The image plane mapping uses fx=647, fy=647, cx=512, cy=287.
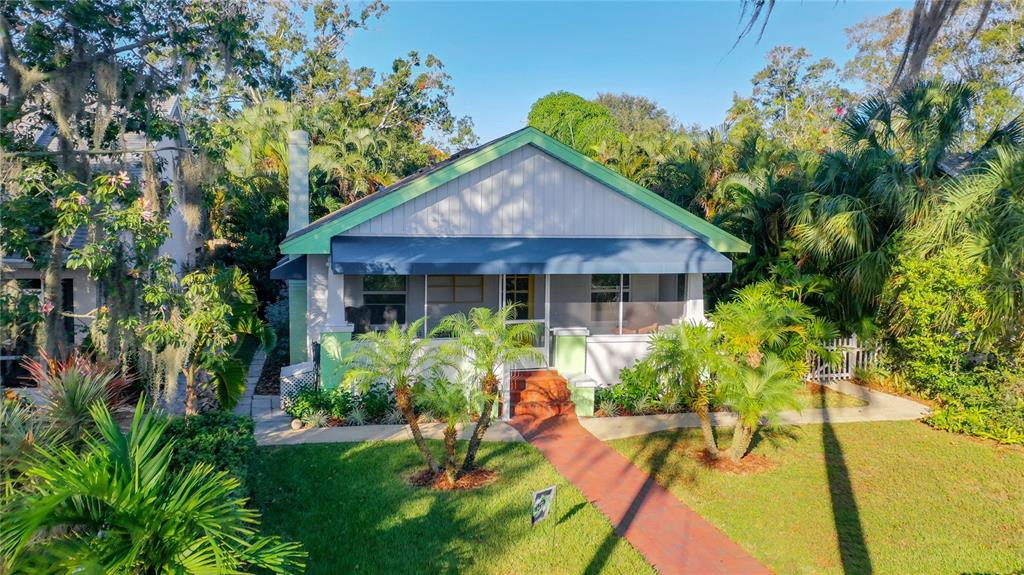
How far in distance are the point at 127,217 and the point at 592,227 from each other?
8371 mm

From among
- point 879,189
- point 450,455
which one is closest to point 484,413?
point 450,455

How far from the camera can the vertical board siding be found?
12.3m

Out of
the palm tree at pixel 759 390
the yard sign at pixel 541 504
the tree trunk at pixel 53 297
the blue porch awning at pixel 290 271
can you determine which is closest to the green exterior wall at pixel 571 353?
the palm tree at pixel 759 390

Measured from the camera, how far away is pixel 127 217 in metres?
7.29

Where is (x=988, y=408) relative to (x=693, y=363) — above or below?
below

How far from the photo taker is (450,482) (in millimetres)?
8242

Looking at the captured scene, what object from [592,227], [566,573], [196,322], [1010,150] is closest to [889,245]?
[1010,150]

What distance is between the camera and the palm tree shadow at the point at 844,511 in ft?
21.7

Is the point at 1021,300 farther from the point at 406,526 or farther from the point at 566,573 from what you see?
the point at 406,526

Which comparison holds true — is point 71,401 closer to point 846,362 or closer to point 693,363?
point 693,363

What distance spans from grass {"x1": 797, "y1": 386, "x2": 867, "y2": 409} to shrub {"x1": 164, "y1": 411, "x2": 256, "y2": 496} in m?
10.2

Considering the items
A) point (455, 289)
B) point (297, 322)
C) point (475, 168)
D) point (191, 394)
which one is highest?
point (475, 168)

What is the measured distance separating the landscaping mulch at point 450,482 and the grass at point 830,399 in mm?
7203

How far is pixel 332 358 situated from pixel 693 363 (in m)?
6.13
